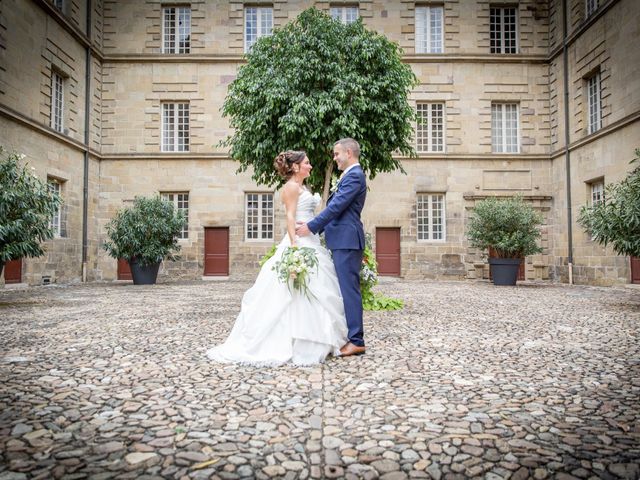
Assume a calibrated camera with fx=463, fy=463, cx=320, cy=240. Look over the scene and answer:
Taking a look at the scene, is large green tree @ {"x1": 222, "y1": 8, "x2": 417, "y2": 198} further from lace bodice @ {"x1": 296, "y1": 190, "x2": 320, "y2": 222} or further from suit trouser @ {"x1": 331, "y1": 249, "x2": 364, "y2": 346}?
suit trouser @ {"x1": 331, "y1": 249, "x2": 364, "y2": 346}

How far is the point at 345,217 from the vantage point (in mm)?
4266

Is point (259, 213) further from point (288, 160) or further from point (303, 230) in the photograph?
point (303, 230)

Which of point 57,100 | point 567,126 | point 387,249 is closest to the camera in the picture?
point 57,100

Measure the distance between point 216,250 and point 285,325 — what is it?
47.8 ft

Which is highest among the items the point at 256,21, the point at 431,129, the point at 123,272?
the point at 256,21

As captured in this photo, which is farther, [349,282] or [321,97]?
[321,97]

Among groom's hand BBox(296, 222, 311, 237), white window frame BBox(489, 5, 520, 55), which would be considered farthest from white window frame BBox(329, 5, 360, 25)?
groom's hand BBox(296, 222, 311, 237)

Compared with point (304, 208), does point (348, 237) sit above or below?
below

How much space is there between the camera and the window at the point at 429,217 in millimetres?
18094

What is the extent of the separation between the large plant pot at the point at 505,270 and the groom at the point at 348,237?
38.2 ft

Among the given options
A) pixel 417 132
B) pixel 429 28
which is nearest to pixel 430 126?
pixel 417 132

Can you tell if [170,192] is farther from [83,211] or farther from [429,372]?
[429,372]

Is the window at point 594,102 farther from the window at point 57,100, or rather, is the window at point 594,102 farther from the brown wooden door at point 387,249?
the window at point 57,100

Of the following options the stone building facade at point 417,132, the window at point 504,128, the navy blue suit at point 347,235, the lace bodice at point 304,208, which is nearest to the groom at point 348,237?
the navy blue suit at point 347,235
